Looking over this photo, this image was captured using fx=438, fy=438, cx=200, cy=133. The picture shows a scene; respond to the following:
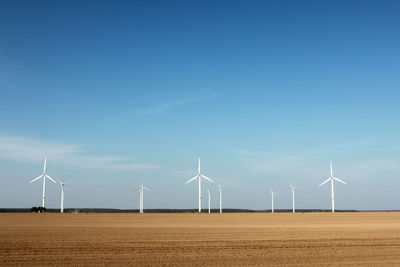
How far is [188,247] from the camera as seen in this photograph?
2308 centimetres

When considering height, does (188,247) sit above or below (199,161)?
below

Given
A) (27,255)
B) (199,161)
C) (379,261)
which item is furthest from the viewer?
(199,161)

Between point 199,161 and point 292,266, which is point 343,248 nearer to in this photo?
point 292,266

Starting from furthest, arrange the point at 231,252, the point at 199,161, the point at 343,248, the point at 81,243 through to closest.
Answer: the point at 199,161 → the point at 81,243 → the point at 343,248 → the point at 231,252

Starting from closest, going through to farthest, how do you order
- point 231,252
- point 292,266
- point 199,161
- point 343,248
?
point 292,266
point 231,252
point 343,248
point 199,161

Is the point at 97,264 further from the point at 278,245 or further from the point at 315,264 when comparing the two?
the point at 278,245

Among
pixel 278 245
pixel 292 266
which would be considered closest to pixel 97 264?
pixel 292 266

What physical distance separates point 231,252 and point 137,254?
4514 millimetres

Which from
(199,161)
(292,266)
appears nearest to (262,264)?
(292,266)

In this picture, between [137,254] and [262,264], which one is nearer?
[262,264]

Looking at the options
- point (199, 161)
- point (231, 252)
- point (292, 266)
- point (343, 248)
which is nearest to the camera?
point (292, 266)

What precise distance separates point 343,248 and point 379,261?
15.2 ft

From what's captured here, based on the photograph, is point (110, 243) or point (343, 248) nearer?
point (343, 248)

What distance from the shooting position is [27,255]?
1945 centimetres
